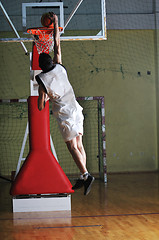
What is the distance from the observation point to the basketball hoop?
176 inches

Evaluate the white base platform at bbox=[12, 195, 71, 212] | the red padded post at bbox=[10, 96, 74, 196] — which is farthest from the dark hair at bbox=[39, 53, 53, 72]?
the white base platform at bbox=[12, 195, 71, 212]

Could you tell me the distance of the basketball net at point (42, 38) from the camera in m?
4.48

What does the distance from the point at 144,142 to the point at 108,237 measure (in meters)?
4.74

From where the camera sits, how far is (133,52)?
838cm

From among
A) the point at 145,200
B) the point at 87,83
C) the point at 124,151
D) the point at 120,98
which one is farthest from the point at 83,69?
the point at 145,200

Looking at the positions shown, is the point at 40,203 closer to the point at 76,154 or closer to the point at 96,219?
the point at 96,219

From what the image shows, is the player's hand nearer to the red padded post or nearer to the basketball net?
the basketball net

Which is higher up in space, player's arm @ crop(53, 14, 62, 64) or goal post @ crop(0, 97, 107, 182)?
player's arm @ crop(53, 14, 62, 64)

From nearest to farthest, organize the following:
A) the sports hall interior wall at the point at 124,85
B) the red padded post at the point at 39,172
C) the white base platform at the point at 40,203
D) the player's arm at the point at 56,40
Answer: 1. the player's arm at the point at 56,40
2. the red padded post at the point at 39,172
3. the white base platform at the point at 40,203
4. the sports hall interior wall at the point at 124,85

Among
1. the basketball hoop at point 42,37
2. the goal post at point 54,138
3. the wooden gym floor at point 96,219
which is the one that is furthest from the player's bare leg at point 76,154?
the goal post at point 54,138

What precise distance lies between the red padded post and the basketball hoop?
0.80 meters

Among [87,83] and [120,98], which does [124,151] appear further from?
[87,83]

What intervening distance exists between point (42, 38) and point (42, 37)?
0.01 metres

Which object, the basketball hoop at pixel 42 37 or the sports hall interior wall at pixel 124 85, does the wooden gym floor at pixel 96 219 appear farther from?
the basketball hoop at pixel 42 37
